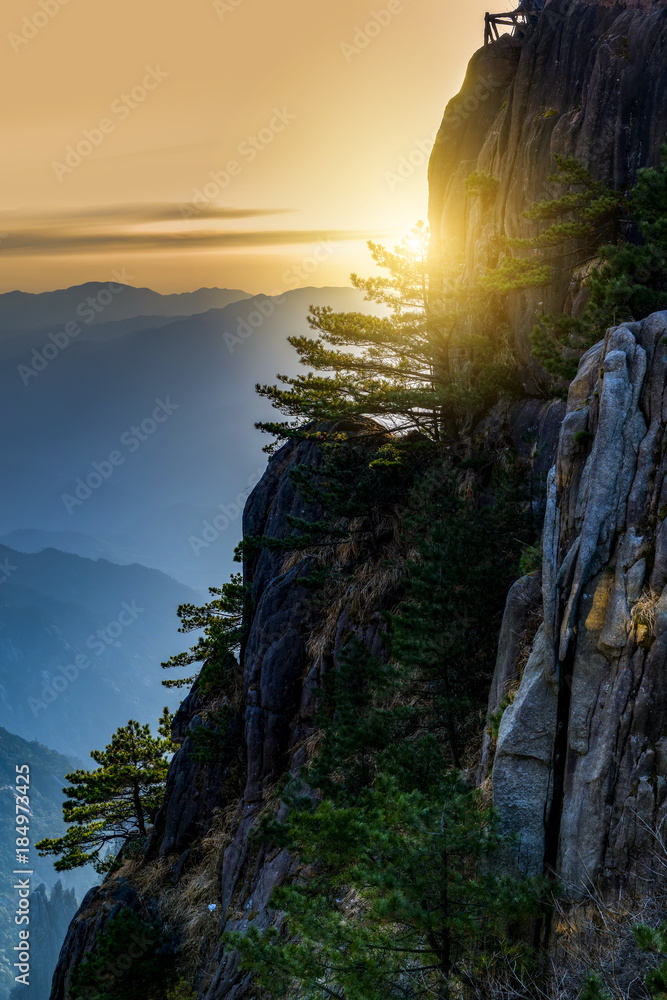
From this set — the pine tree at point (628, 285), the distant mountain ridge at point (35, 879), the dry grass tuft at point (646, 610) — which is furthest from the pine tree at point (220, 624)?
the distant mountain ridge at point (35, 879)

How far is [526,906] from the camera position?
6848mm

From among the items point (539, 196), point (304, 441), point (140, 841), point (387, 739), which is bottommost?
point (140, 841)

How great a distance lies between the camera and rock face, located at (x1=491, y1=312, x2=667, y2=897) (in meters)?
6.93

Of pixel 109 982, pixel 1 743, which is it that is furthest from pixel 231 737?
pixel 1 743

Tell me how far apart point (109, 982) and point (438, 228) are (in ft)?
68.7

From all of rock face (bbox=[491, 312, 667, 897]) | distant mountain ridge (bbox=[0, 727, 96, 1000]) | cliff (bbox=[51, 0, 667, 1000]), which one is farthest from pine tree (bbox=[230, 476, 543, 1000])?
distant mountain ridge (bbox=[0, 727, 96, 1000])

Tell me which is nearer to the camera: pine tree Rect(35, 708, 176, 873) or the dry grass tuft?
the dry grass tuft

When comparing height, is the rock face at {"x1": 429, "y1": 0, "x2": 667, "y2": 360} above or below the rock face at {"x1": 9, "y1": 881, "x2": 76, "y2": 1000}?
above

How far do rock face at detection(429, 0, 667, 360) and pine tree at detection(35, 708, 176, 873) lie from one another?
16.2m

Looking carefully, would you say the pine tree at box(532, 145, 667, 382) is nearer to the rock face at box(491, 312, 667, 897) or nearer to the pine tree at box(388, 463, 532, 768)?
the pine tree at box(388, 463, 532, 768)

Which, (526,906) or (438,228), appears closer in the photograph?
(526,906)

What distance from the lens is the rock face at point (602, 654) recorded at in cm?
693

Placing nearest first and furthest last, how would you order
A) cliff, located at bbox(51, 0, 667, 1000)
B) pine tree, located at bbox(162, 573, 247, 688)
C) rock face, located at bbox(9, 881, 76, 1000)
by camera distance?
cliff, located at bbox(51, 0, 667, 1000) < pine tree, located at bbox(162, 573, 247, 688) < rock face, located at bbox(9, 881, 76, 1000)

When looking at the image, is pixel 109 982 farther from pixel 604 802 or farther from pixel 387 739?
pixel 604 802
